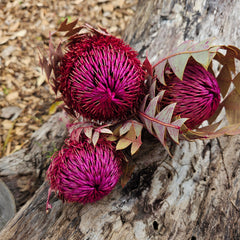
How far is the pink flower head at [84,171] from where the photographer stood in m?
0.74

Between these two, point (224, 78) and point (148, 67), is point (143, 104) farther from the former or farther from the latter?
point (224, 78)

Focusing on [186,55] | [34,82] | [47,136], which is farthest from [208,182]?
[34,82]

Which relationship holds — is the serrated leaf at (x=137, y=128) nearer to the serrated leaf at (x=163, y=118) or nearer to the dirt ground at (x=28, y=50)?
the serrated leaf at (x=163, y=118)

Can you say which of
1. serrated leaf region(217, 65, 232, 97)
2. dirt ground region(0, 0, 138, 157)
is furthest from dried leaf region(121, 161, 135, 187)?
dirt ground region(0, 0, 138, 157)

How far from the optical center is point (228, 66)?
878 mm

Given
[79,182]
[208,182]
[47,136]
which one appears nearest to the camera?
[79,182]

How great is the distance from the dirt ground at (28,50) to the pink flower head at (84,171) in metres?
0.92

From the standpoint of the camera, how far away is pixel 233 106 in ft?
3.01

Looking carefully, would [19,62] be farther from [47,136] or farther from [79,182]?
[79,182]

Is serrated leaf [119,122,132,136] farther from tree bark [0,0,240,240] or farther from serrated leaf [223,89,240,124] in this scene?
serrated leaf [223,89,240,124]

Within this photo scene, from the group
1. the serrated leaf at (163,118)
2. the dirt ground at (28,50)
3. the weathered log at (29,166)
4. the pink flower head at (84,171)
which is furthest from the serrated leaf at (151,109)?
the dirt ground at (28,50)

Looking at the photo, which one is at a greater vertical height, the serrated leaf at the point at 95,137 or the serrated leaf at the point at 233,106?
the serrated leaf at the point at 233,106

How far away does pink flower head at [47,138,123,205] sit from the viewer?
0.74 m

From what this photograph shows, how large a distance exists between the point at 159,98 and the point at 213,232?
17.5 inches
